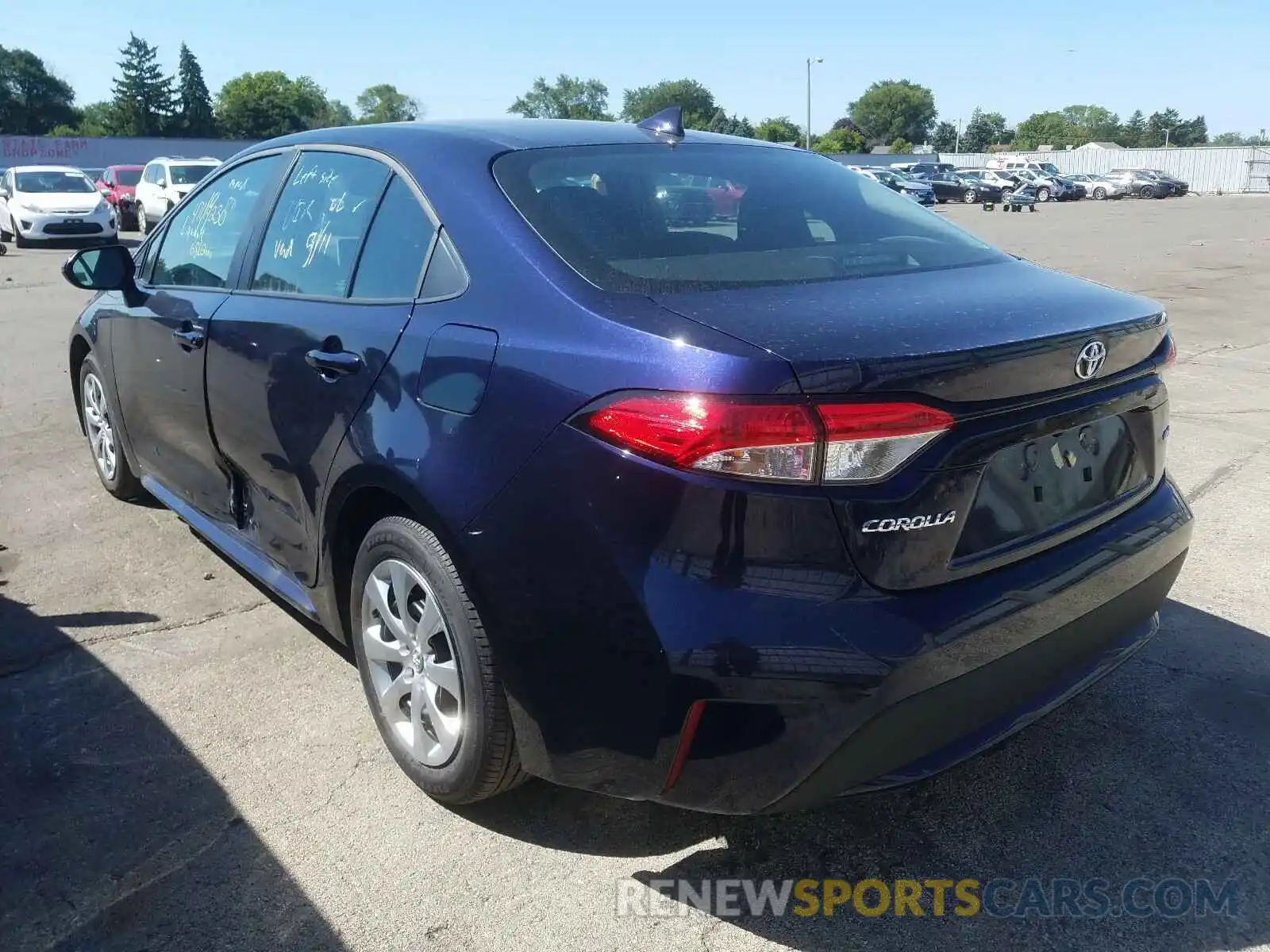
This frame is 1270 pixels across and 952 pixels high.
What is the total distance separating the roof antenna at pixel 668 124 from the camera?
Result: 10.6 ft

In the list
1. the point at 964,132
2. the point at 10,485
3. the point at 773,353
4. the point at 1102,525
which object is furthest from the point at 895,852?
the point at 964,132

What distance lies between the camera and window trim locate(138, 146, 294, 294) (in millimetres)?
3469

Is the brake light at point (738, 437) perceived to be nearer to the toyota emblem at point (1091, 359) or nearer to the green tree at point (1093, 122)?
the toyota emblem at point (1091, 359)

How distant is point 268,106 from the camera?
102 metres

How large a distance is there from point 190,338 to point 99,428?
1788 mm

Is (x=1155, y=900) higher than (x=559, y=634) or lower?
lower

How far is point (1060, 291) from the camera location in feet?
8.39

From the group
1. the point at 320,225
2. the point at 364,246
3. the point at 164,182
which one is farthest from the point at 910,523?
the point at 164,182

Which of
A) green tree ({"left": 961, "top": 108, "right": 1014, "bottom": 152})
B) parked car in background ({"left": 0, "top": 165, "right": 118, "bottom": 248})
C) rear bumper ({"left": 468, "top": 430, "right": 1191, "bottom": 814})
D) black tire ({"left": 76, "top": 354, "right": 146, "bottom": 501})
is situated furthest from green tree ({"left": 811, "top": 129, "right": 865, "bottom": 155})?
rear bumper ({"left": 468, "top": 430, "right": 1191, "bottom": 814})

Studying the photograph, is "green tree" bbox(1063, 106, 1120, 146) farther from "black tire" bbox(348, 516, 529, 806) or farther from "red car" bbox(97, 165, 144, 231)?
"black tire" bbox(348, 516, 529, 806)

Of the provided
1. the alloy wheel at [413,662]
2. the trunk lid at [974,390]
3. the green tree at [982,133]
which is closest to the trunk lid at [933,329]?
the trunk lid at [974,390]

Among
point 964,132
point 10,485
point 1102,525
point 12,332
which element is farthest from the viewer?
point 964,132

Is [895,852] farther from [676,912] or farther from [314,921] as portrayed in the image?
[314,921]

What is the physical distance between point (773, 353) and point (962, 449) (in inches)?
16.9
